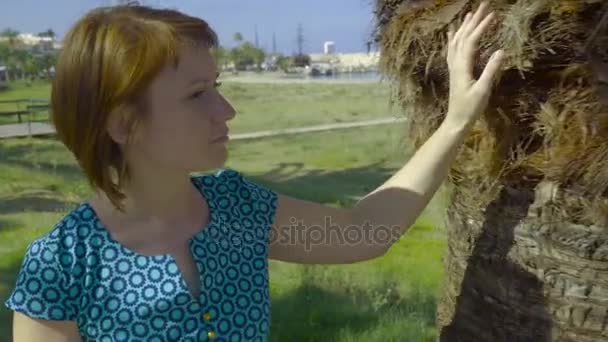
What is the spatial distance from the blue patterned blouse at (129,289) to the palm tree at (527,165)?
2.29ft

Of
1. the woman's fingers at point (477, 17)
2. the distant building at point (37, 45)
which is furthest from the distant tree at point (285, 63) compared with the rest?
the woman's fingers at point (477, 17)

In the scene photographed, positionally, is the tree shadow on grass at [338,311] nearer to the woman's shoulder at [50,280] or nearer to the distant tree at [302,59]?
the woman's shoulder at [50,280]

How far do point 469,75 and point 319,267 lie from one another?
3978 mm

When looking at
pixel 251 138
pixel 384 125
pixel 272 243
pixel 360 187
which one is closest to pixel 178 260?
pixel 272 243

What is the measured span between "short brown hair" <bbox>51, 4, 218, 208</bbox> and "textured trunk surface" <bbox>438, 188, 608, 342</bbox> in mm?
903

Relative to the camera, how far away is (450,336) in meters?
2.10

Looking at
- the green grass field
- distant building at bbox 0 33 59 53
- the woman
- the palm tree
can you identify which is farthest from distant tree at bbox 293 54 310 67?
the woman

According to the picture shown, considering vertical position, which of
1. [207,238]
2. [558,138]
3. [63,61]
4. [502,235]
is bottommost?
[502,235]

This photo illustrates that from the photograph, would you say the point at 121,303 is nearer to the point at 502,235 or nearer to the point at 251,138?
the point at 502,235

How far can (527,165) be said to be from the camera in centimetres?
171

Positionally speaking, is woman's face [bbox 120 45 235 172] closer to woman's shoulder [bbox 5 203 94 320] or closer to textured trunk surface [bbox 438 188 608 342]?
woman's shoulder [bbox 5 203 94 320]

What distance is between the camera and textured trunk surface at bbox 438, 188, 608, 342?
165cm

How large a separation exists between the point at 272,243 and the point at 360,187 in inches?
318

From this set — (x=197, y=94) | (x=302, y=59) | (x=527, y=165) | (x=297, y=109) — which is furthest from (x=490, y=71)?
(x=302, y=59)
